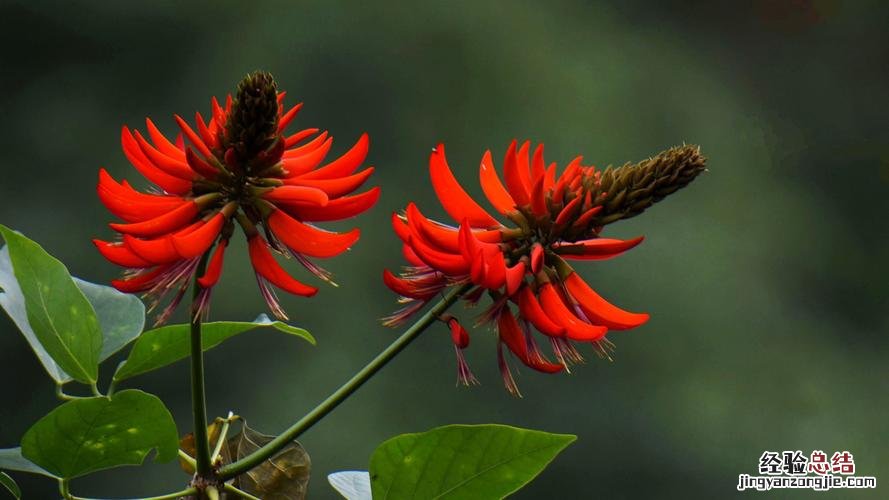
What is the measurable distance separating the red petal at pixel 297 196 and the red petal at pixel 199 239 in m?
0.02

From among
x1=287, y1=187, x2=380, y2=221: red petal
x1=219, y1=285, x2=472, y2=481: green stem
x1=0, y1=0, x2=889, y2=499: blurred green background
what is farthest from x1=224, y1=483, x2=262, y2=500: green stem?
x1=0, y1=0, x2=889, y2=499: blurred green background

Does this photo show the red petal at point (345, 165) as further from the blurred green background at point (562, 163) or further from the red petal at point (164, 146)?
the blurred green background at point (562, 163)

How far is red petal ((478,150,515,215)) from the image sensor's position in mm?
532

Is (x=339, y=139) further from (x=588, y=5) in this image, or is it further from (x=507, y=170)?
(x=507, y=170)

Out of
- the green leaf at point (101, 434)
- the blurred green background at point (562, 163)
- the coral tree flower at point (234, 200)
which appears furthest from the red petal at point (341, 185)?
the blurred green background at point (562, 163)

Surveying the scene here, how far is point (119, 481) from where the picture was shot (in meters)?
3.15

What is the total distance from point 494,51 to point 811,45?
135cm

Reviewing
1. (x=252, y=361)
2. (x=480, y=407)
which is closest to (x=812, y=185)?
(x=480, y=407)

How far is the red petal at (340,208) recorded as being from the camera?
457 millimetres

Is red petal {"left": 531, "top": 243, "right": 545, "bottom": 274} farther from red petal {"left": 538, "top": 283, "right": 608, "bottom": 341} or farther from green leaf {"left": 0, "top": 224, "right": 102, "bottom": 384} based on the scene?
green leaf {"left": 0, "top": 224, "right": 102, "bottom": 384}

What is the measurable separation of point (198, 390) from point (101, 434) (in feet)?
0.13

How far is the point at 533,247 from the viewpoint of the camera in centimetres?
50

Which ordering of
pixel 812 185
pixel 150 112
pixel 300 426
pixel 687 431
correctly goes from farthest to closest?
pixel 812 185
pixel 150 112
pixel 687 431
pixel 300 426

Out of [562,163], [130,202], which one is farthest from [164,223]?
[562,163]
